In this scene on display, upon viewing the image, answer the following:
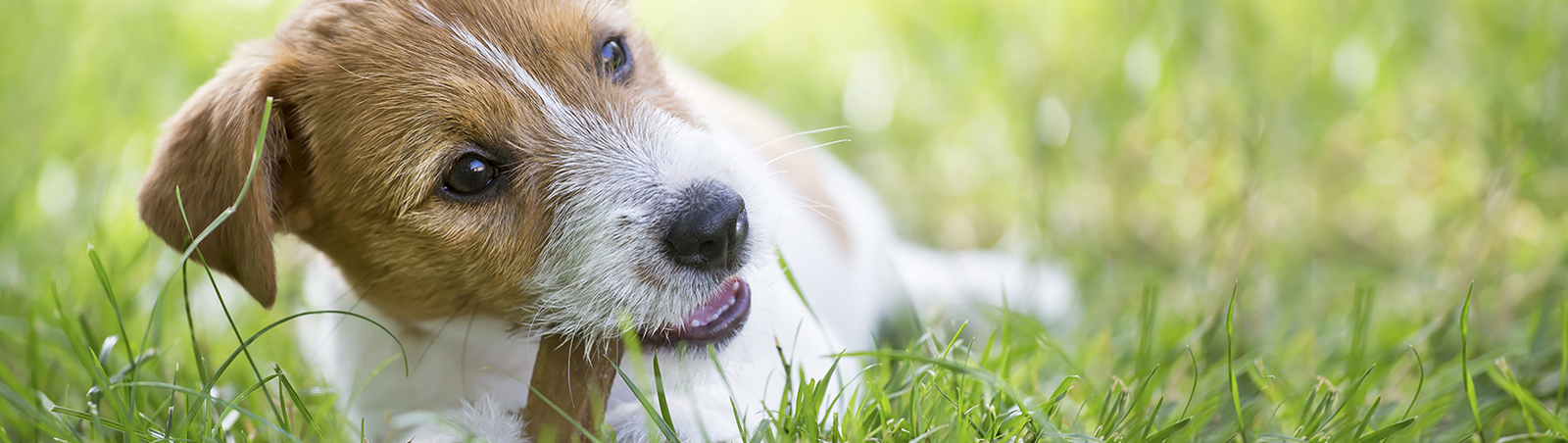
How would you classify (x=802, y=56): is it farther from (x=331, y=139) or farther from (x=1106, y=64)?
Answer: (x=331, y=139)

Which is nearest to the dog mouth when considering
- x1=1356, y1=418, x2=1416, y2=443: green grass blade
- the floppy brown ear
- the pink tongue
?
A: the pink tongue

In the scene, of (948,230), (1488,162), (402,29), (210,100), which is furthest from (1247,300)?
(210,100)

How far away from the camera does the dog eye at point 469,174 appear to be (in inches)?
84.8

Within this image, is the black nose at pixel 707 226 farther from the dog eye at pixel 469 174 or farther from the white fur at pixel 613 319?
the dog eye at pixel 469 174

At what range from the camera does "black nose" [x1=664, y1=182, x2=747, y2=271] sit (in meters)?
2.10

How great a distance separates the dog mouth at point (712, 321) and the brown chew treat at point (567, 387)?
117mm

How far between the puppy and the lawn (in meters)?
0.25

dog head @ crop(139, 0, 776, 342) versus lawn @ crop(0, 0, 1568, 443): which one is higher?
dog head @ crop(139, 0, 776, 342)

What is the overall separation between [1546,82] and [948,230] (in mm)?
2307

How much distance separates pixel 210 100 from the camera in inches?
90.7

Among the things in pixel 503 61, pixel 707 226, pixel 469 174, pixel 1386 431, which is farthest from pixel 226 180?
pixel 1386 431

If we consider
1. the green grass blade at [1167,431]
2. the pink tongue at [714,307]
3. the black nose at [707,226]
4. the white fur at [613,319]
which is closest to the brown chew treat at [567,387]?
the white fur at [613,319]

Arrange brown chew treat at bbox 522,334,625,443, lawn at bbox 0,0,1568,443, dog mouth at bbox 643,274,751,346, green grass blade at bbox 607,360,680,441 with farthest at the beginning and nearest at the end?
1. lawn at bbox 0,0,1568,443
2. dog mouth at bbox 643,274,751,346
3. brown chew treat at bbox 522,334,625,443
4. green grass blade at bbox 607,360,680,441

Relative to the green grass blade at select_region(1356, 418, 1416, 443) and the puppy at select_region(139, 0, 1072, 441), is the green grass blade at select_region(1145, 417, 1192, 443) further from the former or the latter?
the puppy at select_region(139, 0, 1072, 441)
